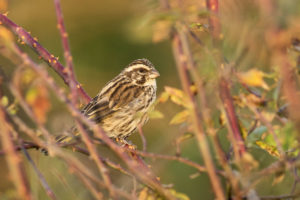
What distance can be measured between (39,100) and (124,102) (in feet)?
11.0

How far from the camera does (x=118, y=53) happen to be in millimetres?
9430

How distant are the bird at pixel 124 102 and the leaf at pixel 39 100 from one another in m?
3.00

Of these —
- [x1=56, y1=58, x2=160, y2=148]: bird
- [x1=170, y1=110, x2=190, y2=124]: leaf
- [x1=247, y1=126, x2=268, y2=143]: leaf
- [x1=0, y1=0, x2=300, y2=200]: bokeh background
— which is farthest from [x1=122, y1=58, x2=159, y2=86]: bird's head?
[x1=170, y1=110, x2=190, y2=124]: leaf

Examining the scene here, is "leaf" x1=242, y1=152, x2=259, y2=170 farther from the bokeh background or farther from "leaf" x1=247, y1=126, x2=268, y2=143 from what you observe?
the bokeh background

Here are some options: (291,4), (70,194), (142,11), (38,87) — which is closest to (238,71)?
(142,11)

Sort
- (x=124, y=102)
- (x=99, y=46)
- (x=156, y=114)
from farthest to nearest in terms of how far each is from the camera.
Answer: (x=99, y=46)
(x=124, y=102)
(x=156, y=114)

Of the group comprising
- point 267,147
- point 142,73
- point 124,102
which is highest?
point 142,73

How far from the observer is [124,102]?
17.0ft

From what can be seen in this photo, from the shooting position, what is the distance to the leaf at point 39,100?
1810mm

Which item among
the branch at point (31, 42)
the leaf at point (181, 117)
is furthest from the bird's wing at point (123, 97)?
the leaf at point (181, 117)

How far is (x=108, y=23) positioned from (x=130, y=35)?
787 centimetres

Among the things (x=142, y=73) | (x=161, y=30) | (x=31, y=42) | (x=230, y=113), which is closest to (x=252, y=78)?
(x=230, y=113)

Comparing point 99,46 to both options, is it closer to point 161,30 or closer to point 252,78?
point 252,78

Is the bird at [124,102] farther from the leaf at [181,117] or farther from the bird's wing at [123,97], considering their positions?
the leaf at [181,117]
